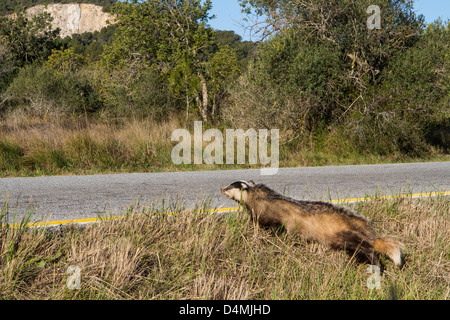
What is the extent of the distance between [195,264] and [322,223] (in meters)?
1.24

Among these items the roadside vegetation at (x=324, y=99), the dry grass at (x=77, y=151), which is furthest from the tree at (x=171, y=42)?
the dry grass at (x=77, y=151)

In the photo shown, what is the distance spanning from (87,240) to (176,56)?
14.6 m

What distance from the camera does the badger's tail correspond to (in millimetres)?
3178

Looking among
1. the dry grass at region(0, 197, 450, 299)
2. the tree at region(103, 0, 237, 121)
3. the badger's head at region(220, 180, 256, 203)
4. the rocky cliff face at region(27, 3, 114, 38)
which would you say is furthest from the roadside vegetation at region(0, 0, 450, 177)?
the rocky cliff face at region(27, 3, 114, 38)

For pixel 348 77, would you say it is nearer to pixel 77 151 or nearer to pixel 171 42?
pixel 171 42

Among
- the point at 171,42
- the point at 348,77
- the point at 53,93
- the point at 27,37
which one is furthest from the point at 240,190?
the point at 27,37

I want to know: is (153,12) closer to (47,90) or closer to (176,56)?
(176,56)

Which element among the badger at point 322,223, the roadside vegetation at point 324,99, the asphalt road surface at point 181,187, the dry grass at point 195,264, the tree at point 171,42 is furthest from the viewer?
the tree at point 171,42

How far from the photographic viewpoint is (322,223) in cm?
356

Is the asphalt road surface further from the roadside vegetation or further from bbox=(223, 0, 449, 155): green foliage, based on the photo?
bbox=(223, 0, 449, 155): green foliage

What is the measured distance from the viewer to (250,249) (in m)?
3.48

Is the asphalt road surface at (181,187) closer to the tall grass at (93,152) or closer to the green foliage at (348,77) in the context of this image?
the tall grass at (93,152)

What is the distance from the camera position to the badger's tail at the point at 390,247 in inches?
125
